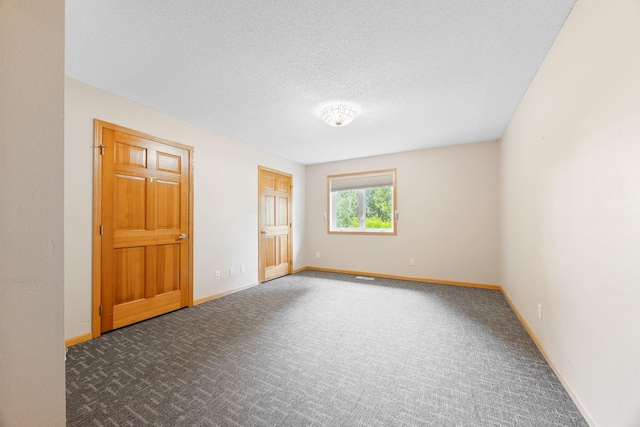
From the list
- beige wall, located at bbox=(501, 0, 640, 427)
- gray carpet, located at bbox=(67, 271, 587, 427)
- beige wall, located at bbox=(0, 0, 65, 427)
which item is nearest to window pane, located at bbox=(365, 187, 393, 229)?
gray carpet, located at bbox=(67, 271, 587, 427)

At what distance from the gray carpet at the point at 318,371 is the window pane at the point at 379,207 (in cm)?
217

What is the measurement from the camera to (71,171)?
2.23 meters

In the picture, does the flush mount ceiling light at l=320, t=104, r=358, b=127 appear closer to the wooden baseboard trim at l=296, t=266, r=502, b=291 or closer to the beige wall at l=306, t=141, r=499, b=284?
the beige wall at l=306, t=141, r=499, b=284

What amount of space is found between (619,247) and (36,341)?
235 centimetres

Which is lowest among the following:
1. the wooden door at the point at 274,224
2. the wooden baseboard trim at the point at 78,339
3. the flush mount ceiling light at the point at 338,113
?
the wooden baseboard trim at the point at 78,339

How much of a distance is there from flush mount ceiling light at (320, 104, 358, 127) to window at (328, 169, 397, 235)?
227cm

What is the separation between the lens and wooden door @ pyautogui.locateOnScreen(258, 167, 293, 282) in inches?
174

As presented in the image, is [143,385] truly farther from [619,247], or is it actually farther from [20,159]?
[619,247]

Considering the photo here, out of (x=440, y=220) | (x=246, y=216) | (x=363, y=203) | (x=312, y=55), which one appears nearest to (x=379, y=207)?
(x=363, y=203)

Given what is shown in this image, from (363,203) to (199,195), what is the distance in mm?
3133

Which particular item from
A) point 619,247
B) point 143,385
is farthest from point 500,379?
point 143,385

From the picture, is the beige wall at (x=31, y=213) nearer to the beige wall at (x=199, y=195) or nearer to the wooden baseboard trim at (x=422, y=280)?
the beige wall at (x=199, y=195)

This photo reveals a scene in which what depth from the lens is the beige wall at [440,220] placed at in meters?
4.01

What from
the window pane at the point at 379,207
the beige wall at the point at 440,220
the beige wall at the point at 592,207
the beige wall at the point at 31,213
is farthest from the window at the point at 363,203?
the beige wall at the point at 31,213
